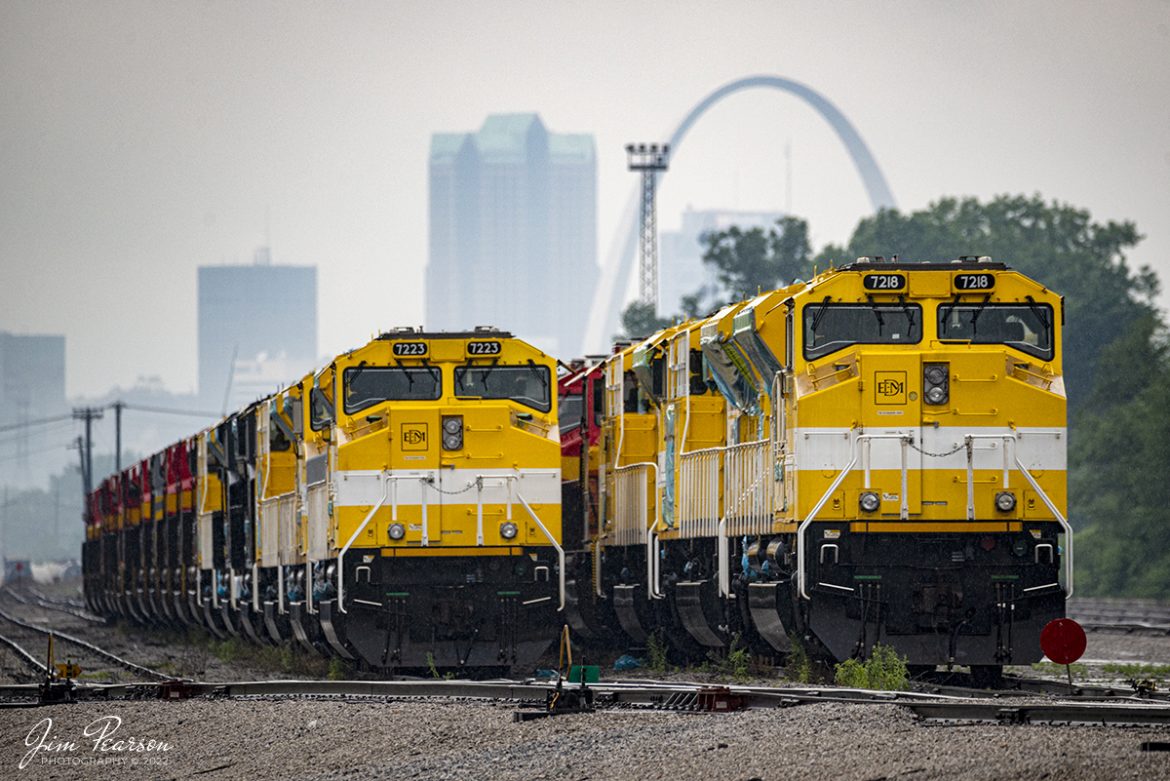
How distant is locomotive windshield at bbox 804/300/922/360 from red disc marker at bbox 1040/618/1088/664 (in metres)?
5.51

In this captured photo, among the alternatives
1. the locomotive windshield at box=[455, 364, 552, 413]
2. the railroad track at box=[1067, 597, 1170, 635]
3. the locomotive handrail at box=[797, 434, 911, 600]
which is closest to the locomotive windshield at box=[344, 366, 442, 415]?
the locomotive windshield at box=[455, 364, 552, 413]

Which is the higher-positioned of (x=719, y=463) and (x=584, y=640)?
(x=719, y=463)

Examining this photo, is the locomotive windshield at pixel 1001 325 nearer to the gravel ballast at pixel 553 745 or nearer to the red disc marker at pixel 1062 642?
the red disc marker at pixel 1062 642

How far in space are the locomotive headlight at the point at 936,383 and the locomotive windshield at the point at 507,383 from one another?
6.59 m

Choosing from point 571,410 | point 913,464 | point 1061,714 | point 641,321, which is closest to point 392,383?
point 571,410

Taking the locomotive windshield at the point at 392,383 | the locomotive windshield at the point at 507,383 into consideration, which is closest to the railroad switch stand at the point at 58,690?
the locomotive windshield at the point at 392,383

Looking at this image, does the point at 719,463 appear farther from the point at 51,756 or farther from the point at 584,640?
the point at 51,756

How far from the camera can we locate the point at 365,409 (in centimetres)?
2545

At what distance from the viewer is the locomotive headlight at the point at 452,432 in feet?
83.1

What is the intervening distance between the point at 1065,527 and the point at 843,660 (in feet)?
8.07

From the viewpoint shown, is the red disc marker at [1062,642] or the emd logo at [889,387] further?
the emd logo at [889,387]

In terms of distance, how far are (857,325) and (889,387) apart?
0.76 m

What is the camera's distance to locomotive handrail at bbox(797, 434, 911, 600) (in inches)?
798

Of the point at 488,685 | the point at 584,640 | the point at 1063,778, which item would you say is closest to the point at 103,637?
the point at 584,640
